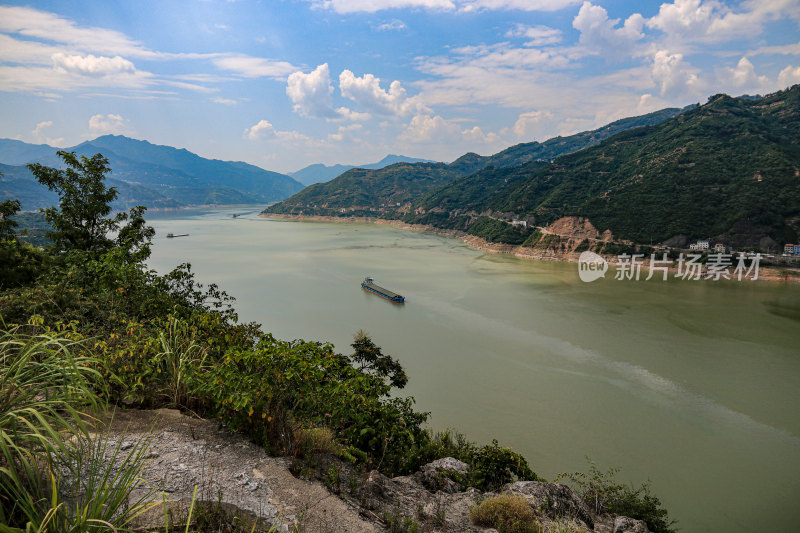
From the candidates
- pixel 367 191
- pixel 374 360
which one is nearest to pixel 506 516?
pixel 374 360

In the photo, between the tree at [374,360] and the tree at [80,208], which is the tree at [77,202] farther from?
the tree at [374,360]

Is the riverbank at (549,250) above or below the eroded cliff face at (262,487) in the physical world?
above

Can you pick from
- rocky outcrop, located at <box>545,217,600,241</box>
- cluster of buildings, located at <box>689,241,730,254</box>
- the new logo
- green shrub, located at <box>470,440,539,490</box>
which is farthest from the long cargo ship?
cluster of buildings, located at <box>689,241,730,254</box>

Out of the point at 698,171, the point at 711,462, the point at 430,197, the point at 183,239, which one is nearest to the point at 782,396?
the point at 711,462

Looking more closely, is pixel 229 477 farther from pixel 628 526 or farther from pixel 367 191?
pixel 367 191

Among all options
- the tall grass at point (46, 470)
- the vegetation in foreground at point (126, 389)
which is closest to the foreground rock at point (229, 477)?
the vegetation in foreground at point (126, 389)

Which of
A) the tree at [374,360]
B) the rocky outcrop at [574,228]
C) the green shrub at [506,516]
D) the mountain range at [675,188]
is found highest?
the mountain range at [675,188]
